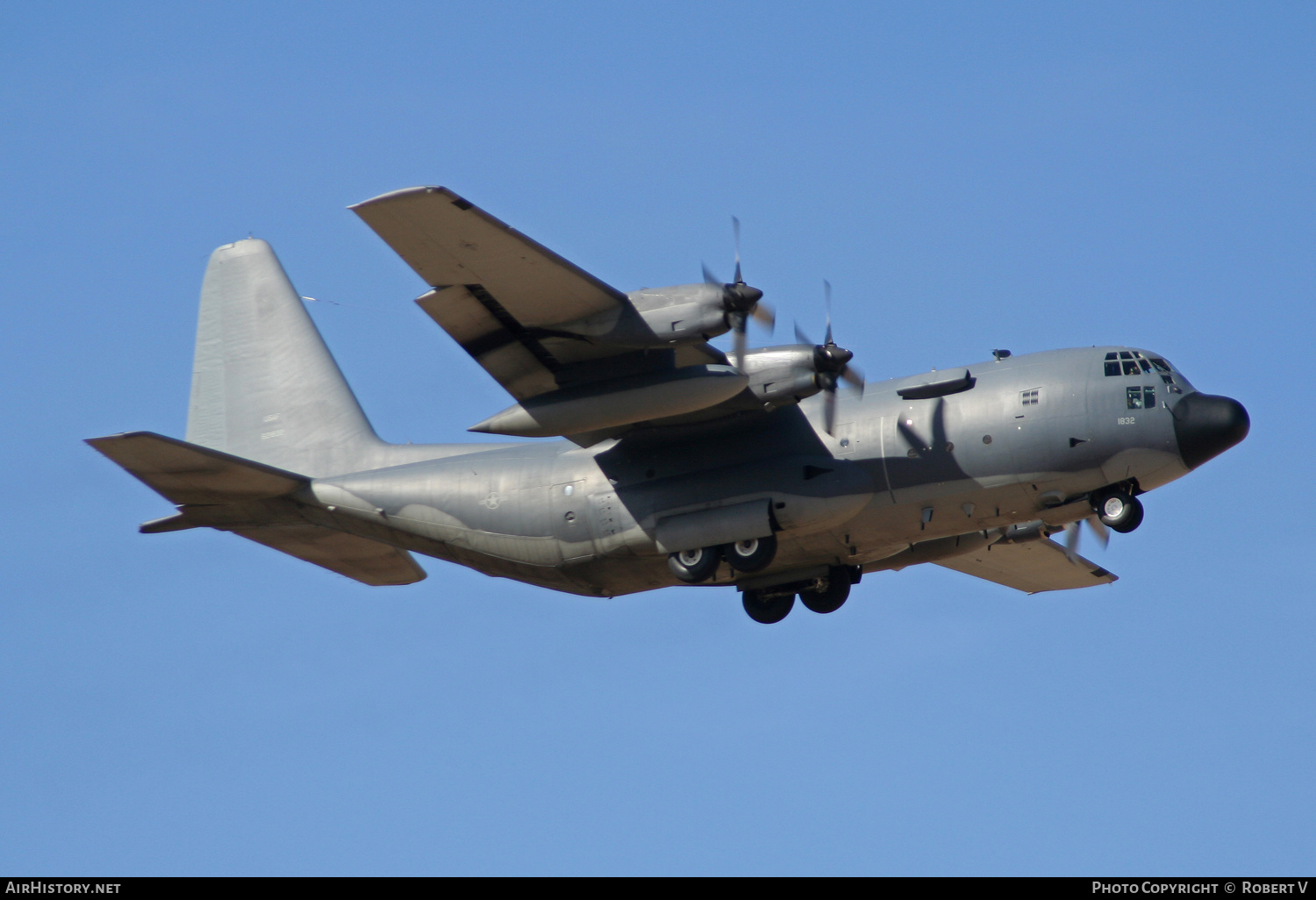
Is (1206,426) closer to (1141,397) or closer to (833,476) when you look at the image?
(1141,397)

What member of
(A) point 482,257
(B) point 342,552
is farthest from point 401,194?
(B) point 342,552

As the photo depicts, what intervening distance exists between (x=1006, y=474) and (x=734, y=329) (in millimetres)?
3969

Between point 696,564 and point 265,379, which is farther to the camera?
point 265,379

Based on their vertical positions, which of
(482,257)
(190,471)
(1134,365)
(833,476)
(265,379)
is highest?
(265,379)

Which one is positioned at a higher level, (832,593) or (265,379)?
(265,379)

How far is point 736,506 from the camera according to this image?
19781 mm

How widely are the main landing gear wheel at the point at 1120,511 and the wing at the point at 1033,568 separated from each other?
403 cm

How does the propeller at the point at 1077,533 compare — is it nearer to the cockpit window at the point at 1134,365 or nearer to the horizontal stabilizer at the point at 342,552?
the cockpit window at the point at 1134,365

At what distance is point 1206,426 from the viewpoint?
60.6 feet

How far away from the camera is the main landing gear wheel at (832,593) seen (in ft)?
69.3

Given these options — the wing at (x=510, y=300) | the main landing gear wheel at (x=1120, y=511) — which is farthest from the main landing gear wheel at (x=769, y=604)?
the main landing gear wheel at (x=1120, y=511)

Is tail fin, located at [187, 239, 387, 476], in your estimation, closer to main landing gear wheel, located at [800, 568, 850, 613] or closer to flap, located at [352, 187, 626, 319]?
flap, located at [352, 187, 626, 319]

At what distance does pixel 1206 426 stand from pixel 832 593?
5.55m
